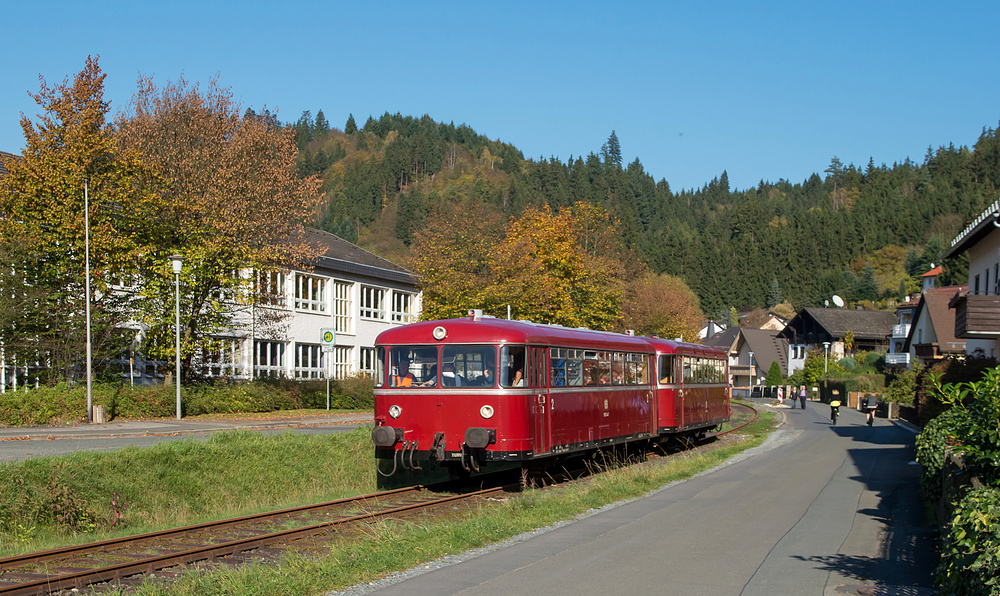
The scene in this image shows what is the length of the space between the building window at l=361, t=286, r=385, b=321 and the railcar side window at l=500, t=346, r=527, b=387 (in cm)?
3380

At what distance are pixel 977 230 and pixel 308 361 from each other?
29732 millimetres

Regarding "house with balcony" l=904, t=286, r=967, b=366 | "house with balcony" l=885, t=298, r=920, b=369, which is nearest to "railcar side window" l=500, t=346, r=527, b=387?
"house with balcony" l=904, t=286, r=967, b=366

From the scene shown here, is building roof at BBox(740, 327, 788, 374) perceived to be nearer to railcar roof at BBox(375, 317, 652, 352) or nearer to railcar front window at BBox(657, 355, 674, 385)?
railcar front window at BBox(657, 355, 674, 385)

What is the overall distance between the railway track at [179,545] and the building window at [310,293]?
2975cm

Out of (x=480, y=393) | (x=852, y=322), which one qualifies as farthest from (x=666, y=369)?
(x=852, y=322)

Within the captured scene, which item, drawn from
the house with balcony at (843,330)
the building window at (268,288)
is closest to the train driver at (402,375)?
the building window at (268,288)

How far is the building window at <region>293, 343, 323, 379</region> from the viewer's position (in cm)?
4378

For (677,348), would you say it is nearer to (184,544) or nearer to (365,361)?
(184,544)

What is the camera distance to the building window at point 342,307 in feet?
152

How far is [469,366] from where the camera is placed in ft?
50.6

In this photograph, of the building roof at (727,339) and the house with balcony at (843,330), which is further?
the building roof at (727,339)

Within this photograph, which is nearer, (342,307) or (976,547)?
(976,547)

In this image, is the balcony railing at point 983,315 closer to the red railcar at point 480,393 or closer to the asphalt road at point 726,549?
the asphalt road at point 726,549

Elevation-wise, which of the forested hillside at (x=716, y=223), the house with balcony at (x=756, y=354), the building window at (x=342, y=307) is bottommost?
the house with balcony at (x=756, y=354)
